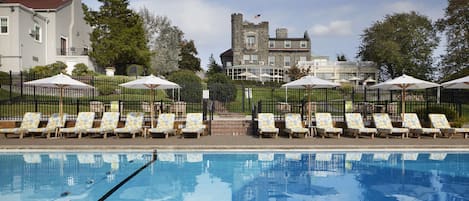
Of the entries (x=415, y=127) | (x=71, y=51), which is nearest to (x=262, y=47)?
(x=71, y=51)

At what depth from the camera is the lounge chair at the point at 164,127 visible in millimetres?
12836

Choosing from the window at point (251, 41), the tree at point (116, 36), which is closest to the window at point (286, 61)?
the window at point (251, 41)

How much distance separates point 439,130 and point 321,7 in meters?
10.9

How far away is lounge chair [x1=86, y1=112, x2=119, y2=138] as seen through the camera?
508 inches

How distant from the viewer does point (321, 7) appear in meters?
21.6

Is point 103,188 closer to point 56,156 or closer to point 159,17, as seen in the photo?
point 56,156

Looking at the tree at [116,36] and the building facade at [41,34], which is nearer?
the building facade at [41,34]

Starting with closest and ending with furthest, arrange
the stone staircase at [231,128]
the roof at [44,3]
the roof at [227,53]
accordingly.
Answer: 1. the stone staircase at [231,128]
2. the roof at [44,3]
3. the roof at [227,53]

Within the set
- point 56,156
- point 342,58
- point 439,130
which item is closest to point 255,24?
point 342,58

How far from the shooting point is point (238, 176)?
855 centimetres

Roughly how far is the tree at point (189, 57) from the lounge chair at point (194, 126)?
36.9 meters

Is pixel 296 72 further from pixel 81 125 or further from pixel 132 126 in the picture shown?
pixel 81 125

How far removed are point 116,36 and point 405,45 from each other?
33.9m

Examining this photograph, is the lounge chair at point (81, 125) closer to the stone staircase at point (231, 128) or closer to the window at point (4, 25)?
the stone staircase at point (231, 128)
